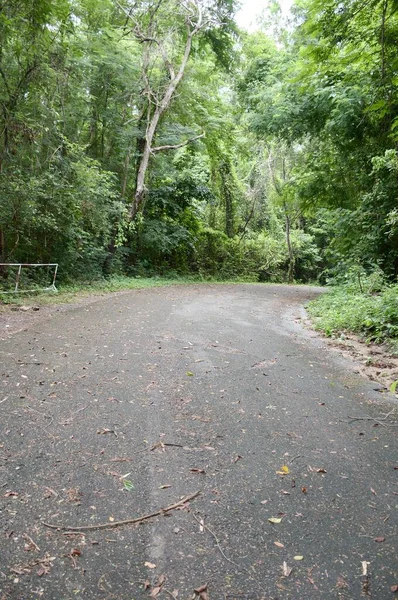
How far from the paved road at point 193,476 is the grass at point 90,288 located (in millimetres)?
4221

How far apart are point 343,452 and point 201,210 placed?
1887 cm

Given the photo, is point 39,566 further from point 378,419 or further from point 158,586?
point 378,419

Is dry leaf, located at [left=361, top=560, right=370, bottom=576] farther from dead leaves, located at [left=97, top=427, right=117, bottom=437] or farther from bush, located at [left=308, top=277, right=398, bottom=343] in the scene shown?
bush, located at [left=308, top=277, right=398, bottom=343]

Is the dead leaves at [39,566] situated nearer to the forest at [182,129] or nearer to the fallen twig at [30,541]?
the fallen twig at [30,541]

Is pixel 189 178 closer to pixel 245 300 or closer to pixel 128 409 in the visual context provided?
pixel 245 300

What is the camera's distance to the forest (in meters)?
8.21

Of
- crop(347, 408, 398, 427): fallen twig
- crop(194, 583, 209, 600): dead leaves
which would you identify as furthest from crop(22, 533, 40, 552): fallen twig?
crop(347, 408, 398, 427): fallen twig

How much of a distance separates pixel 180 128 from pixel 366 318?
39.3 ft

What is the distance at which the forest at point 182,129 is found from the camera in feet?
26.9

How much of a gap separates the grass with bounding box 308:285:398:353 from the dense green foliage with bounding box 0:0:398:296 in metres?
1.74

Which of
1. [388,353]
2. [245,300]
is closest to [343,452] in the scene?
[388,353]

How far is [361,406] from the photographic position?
4.37 m

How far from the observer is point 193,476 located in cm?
290

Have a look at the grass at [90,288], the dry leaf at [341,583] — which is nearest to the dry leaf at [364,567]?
the dry leaf at [341,583]
